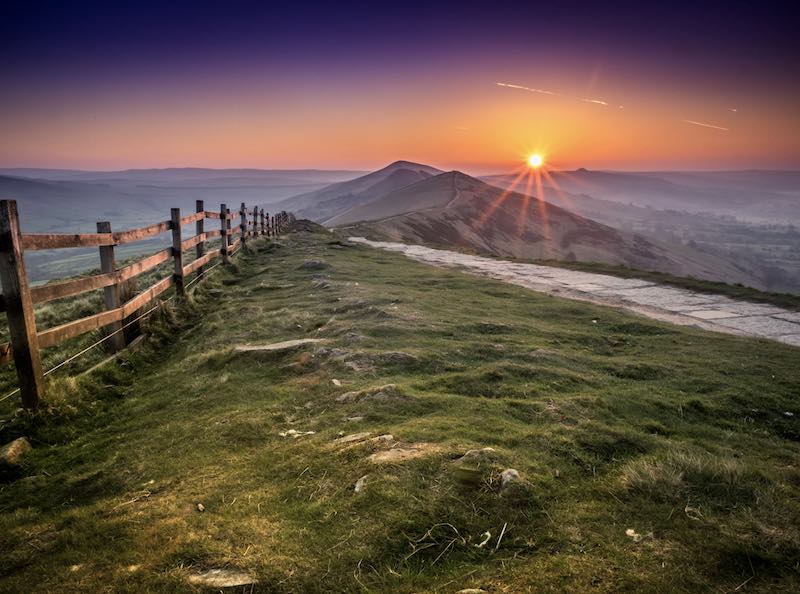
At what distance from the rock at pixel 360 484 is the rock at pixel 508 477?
0.95m

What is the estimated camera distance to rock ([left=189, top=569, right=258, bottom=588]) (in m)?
2.45

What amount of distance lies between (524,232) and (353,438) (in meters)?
95.1

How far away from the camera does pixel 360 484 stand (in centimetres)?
318

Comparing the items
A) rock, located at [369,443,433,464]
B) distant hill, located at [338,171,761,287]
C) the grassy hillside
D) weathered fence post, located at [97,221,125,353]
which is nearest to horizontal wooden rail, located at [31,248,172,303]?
weathered fence post, located at [97,221,125,353]

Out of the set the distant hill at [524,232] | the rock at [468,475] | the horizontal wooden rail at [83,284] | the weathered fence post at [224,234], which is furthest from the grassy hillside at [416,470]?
the distant hill at [524,232]

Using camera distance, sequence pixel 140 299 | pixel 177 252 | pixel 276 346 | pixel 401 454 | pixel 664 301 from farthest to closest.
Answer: pixel 664 301
pixel 177 252
pixel 140 299
pixel 276 346
pixel 401 454

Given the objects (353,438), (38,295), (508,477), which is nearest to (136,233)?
(38,295)

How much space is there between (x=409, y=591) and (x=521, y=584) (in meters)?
0.58

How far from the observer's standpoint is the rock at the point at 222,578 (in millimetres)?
2447

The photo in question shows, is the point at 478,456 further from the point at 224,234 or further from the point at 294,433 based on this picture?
the point at 224,234

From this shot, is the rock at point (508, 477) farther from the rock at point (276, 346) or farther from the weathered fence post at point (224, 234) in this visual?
the weathered fence post at point (224, 234)

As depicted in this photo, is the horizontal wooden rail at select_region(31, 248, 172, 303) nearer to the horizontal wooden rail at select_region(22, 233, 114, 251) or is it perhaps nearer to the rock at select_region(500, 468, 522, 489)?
the horizontal wooden rail at select_region(22, 233, 114, 251)

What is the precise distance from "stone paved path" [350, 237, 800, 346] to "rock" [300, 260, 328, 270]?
642 cm

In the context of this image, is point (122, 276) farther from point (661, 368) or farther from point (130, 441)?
point (661, 368)
